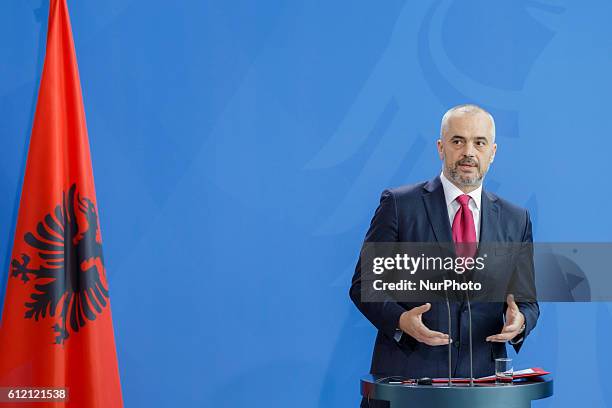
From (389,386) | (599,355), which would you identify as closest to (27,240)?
(389,386)

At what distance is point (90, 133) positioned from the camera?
13.7 ft

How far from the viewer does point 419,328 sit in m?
2.90

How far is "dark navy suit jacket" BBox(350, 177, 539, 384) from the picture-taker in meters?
3.24

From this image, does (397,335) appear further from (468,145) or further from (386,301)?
(468,145)

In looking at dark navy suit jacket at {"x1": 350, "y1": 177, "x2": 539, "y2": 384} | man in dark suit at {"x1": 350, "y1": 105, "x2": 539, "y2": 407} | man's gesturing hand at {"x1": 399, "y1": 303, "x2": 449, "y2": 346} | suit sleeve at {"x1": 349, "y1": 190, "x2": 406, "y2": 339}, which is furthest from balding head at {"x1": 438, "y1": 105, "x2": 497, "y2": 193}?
man's gesturing hand at {"x1": 399, "y1": 303, "x2": 449, "y2": 346}

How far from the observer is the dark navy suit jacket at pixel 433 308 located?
3.24 meters

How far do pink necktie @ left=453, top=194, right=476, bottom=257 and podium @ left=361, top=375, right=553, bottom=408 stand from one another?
78cm

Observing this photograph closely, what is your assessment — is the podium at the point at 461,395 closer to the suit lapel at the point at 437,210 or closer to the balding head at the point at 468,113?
the suit lapel at the point at 437,210

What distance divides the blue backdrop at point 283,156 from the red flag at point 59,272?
0.32m

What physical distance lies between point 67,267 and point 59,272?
0.05 m

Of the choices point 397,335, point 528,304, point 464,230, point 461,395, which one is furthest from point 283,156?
point 461,395

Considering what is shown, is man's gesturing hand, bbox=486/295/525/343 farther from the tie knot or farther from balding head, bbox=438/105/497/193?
balding head, bbox=438/105/497/193

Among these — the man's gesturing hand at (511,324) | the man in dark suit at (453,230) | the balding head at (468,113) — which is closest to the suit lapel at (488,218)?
the man in dark suit at (453,230)

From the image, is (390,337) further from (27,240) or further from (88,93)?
(88,93)
